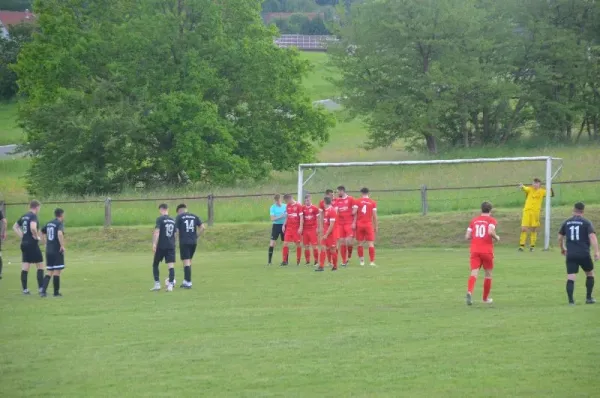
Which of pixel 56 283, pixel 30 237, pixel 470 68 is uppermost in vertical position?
pixel 470 68

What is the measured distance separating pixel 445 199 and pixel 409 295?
17.6m

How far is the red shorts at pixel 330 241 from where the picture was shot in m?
25.9

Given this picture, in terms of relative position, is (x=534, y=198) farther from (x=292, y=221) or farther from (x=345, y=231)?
(x=292, y=221)

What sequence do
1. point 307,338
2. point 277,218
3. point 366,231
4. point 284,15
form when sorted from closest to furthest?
1. point 307,338
2. point 366,231
3. point 277,218
4. point 284,15

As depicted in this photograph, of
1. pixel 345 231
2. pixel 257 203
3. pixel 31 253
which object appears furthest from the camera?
pixel 257 203

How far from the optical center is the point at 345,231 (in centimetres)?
2602

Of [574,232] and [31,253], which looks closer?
[574,232]

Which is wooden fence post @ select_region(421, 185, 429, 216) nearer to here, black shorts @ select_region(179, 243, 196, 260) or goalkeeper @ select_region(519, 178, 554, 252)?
goalkeeper @ select_region(519, 178, 554, 252)

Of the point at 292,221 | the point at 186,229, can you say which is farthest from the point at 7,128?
the point at 186,229

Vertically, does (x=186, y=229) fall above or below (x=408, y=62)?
below

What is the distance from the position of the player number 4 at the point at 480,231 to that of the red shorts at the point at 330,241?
7985mm

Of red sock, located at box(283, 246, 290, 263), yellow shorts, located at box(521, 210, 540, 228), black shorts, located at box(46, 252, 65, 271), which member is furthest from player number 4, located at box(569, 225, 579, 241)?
yellow shorts, located at box(521, 210, 540, 228)

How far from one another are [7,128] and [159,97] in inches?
1511

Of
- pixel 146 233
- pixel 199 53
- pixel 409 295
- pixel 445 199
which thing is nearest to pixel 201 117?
pixel 199 53
